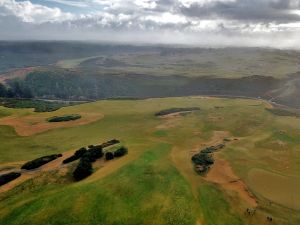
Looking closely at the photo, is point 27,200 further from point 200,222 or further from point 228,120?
point 228,120

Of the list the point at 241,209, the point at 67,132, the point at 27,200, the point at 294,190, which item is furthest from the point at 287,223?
the point at 67,132

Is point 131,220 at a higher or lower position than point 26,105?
higher

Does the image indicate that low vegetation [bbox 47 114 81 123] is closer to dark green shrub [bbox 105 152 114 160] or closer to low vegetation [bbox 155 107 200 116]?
low vegetation [bbox 155 107 200 116]

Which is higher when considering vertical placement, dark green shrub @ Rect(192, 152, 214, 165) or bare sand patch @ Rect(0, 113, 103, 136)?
dark green shrub @ Rect(192, 152, 214, 165)

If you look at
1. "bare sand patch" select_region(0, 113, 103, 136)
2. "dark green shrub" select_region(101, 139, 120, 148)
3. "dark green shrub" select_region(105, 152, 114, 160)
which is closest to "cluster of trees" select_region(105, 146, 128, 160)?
"dark green shrub" select_region(105, 152, 114, 160)

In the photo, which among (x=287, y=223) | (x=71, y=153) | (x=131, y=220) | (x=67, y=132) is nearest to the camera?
(x=131, y=220)

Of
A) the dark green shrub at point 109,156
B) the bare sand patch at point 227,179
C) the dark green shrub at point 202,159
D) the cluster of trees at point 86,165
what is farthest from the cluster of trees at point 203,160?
the cluster of trees at point 86,165
